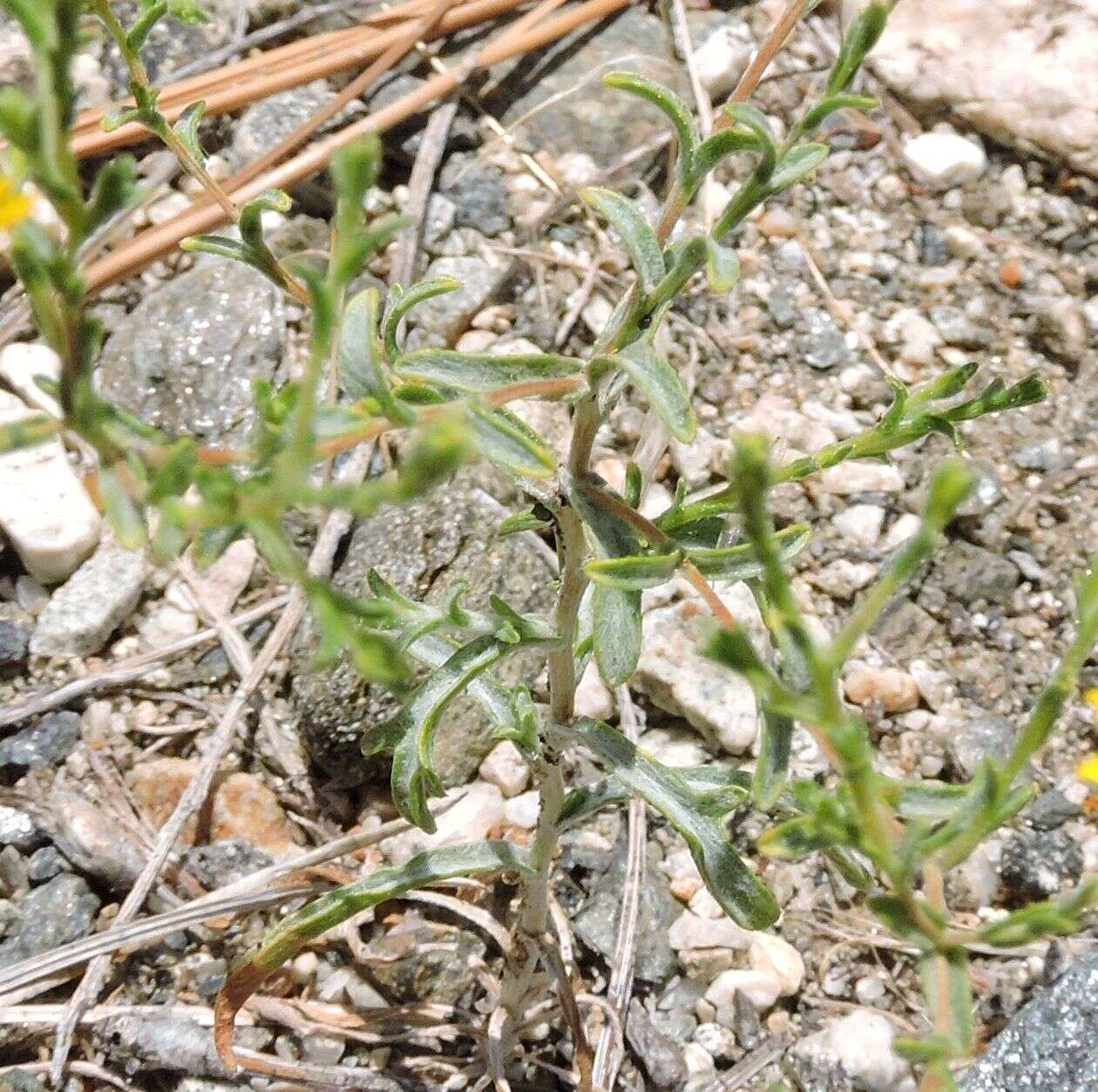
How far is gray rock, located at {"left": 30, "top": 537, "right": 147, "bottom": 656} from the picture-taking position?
285 centimetres

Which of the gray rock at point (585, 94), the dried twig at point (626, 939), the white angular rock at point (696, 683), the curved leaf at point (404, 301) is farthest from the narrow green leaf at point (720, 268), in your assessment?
the gray rock at point (585, 94)

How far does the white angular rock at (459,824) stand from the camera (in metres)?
2.67

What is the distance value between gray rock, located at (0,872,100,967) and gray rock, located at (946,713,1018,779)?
1866 mm

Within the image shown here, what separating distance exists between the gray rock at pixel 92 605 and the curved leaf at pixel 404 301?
1316 millimetres

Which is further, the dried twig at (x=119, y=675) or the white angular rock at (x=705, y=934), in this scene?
the dried twig at (x=119, y=675)

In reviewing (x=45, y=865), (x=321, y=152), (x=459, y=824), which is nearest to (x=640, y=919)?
(x=459, y=824)

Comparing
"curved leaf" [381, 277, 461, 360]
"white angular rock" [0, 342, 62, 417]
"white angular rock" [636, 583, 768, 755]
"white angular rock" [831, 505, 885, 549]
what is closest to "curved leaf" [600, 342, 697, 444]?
"curved leaf" [381, 277, 461, 360]

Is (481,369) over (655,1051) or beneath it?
over

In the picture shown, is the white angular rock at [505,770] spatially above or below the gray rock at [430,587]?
below

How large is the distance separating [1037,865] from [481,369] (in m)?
1.75

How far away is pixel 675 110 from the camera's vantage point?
1568 millimetres

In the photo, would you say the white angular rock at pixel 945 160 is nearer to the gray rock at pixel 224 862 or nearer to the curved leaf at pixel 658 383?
the curved leaf at pixel 658 383

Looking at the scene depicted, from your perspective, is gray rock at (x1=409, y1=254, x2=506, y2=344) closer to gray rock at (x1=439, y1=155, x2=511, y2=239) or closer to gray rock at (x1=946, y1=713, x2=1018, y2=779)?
gray rock at (x1=439, y1=155, x2=511, y2=239)

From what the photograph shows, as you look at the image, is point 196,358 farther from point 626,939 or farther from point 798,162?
point 798,162
